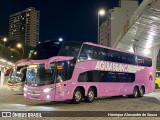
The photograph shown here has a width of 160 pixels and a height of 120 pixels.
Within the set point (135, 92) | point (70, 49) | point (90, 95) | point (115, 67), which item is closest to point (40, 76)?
point (70, 49)

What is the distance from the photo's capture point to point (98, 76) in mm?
20359

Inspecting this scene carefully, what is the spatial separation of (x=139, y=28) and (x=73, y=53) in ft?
30.4

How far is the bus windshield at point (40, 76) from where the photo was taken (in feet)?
55.4

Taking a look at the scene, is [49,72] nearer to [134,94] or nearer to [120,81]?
[120,81]

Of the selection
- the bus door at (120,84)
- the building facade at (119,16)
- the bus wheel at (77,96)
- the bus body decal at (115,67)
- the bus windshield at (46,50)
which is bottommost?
the bus wheel at (77,96)

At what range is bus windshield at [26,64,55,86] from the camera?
665 inches

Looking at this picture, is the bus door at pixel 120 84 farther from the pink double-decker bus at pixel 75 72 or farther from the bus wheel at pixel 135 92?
the bus wheel at pixel 135 92

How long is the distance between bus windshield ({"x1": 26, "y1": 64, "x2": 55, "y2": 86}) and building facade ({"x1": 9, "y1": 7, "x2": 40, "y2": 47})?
168m

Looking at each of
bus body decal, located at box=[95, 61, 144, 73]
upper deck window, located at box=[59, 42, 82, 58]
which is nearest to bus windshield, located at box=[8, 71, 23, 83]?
bus body decal, located at box=[95, 61, 144, 73]

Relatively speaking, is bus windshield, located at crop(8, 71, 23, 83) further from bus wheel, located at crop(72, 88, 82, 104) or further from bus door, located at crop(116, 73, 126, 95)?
bus wheel, located at crop(72, 88, 82, 104)

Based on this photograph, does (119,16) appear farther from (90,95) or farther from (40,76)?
(40,76)

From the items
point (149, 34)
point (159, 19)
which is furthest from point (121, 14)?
point (159, 19)

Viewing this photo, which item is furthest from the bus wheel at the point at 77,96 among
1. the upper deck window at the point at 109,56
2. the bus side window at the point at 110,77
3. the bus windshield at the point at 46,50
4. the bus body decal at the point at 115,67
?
the bus side window at the point at 110,77

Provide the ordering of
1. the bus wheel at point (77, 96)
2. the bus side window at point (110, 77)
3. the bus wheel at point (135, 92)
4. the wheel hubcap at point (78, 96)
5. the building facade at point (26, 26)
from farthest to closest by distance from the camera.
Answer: the building facade at point (26, 26), the bus wheel at point (135, 92), the bus side window at point (110, 77), the wheel hubcap at point (78, 96), the bus wheel at point (77, 96)
